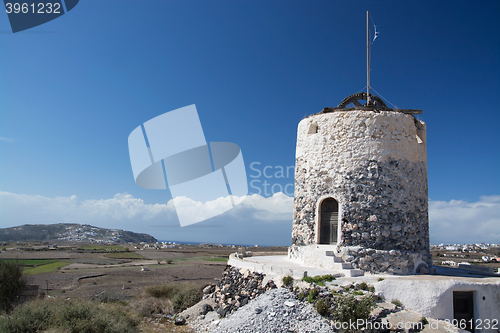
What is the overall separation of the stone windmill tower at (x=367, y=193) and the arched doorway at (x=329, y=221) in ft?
0.11

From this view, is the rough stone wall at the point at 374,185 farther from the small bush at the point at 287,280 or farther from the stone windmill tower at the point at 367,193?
the small bush at the point at 287,280

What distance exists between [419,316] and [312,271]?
9.85 feet

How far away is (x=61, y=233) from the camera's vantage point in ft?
407

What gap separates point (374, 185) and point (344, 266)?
9.47 feet

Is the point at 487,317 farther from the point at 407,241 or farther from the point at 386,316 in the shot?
the point at 386,316

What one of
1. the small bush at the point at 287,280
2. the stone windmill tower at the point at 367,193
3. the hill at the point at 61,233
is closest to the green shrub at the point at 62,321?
the small bush at the point at 287,280

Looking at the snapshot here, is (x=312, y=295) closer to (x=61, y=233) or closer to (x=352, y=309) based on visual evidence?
(x=352, y=309)

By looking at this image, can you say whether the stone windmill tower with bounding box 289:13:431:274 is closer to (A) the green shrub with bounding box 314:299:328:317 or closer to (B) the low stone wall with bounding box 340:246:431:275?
(B) the low stone wall with bounding box 340:246:431:275

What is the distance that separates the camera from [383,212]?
10.6 meters

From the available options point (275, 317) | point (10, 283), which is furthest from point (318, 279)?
point (10, 283)

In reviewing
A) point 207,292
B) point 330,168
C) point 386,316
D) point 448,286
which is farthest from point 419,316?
point 207,292

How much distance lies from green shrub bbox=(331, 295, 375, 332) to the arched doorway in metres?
3.88

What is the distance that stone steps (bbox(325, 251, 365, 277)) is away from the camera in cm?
941

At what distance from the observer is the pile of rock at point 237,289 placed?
32.2 ft
